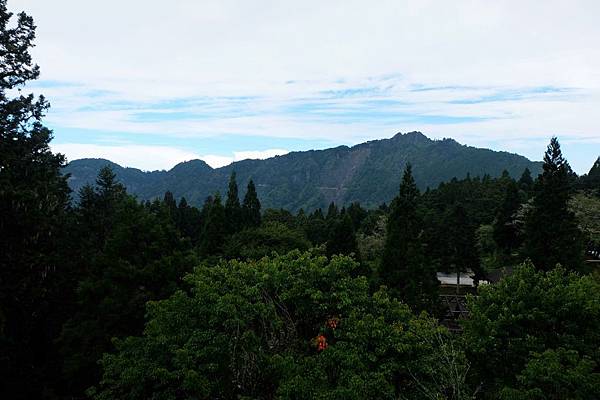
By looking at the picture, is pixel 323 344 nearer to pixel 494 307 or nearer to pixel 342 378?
pixel 342 378

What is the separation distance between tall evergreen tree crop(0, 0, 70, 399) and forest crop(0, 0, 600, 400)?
48mm

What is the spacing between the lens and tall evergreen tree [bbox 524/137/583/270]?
2694 centimetres

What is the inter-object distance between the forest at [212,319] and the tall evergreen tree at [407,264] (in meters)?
8.63

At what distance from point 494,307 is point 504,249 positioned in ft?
139

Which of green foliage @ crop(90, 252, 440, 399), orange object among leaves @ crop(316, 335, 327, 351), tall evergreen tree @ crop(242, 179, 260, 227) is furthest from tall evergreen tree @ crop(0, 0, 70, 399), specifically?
tall evergreen tree @ crop(242, 179, 260, 227)

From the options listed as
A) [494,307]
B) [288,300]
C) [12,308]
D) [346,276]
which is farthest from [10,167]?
[494,307]

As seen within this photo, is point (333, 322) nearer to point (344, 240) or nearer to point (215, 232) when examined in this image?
point (344, 240)

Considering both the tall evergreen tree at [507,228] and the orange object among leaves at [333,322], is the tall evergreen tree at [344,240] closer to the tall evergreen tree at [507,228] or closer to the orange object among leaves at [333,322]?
the orange object among leaves at [333,322]

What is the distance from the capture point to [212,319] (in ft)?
33.4

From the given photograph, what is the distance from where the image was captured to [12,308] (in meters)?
14.6

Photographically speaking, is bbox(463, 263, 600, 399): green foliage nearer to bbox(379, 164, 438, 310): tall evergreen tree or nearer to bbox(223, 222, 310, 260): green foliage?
bbox(379, 164, 438, 310): tall evergreen tree

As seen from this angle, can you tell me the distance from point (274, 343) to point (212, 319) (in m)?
1.60

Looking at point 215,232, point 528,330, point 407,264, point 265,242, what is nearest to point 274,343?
point 528,330

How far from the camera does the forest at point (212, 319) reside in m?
9.55
